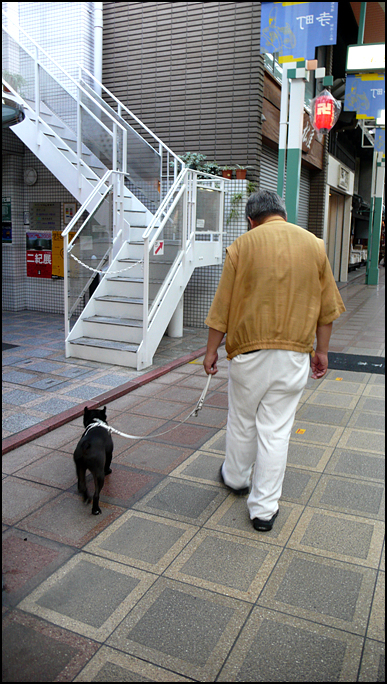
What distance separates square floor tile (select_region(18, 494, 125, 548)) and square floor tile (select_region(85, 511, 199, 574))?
0.07 meters

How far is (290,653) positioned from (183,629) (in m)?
0.49

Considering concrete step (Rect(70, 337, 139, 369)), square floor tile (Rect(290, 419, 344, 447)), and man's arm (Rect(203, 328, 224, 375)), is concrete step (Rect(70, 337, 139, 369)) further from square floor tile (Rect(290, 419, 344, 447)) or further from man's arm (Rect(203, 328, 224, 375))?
man's arm (Rect(203, 328, 224, 375))

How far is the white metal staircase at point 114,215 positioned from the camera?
7.15 metres

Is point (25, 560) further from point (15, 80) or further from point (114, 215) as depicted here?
point (15, 80)

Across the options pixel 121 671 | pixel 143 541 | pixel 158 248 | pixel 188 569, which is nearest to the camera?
pixel 121 671

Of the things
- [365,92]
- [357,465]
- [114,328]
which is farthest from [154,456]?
[365,92]

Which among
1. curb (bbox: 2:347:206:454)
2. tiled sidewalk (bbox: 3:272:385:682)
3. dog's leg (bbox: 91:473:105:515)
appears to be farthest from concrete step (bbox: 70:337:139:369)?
dog's leg (bbox: 91:473:105:515)

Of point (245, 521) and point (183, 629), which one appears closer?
point (183, 629)

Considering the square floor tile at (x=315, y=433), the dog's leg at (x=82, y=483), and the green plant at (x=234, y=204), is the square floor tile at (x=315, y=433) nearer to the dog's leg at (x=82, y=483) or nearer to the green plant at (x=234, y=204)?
the dog's leg at (x=82, y=483)

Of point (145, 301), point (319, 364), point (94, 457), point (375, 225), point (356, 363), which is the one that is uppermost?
point (375, 225)

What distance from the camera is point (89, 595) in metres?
2.71

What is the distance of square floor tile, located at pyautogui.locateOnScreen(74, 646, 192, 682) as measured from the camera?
2.22 meters

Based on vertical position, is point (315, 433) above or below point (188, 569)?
above

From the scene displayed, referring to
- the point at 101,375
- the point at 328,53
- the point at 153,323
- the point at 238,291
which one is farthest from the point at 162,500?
the point at 328,53
